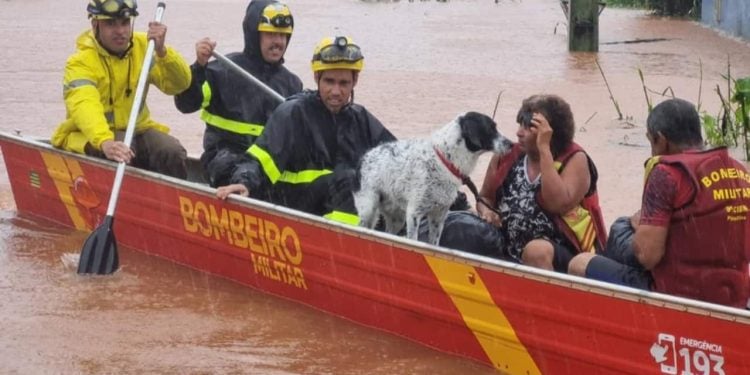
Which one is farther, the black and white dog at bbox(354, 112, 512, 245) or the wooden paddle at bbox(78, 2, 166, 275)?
the wooden paddle at bbox(78, 2, 166, 275)

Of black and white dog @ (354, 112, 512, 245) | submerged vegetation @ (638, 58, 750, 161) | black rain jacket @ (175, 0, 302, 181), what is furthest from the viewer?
submerged vegetation @ (638, 58, 750, 161)

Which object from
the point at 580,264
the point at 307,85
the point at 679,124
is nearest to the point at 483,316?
the point at 580,264

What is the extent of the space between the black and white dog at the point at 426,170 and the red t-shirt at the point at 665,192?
1039 mm

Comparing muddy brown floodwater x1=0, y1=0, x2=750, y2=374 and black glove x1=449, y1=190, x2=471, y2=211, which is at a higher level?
black glove x1=449, y1=190, x2=471, y2=211

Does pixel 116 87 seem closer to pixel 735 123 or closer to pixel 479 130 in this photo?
pixel 479 130

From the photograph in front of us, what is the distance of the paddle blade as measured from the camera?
26.0 ft

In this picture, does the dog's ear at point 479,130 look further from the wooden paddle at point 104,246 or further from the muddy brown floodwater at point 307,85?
the wooden paddle at point 104,246

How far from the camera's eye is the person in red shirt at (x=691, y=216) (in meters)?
5.44

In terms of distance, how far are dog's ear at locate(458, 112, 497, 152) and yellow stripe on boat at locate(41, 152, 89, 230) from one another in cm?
336

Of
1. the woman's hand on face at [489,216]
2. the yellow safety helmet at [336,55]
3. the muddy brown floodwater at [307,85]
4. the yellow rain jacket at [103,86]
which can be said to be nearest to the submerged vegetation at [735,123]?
the muddy brown floodwater at [307,85]

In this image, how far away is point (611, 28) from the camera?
23609 millimetres

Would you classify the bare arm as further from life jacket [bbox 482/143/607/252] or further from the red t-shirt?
the red t-shirt

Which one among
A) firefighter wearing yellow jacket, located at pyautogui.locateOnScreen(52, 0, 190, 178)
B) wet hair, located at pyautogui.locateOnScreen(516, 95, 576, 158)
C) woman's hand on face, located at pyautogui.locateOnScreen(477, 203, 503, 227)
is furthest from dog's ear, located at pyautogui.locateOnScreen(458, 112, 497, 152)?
firefighter wearing yellow jacket, located at pyautogui.locateOnScreen(52, 0, 190, 178)

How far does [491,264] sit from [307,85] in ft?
36.5
